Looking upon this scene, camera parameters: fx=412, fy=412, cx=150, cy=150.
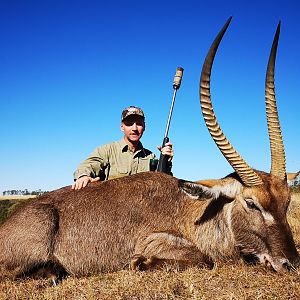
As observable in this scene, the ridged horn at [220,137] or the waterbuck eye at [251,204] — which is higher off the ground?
the ridged horn at [220,137]

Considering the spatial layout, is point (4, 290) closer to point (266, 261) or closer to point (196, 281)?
point (196, 281)

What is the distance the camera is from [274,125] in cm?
600

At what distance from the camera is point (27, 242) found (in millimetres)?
5859

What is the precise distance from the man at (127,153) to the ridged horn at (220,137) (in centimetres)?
290

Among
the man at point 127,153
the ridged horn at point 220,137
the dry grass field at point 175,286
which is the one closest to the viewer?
the dry grass field at point 175,286

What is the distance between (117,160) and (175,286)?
4458 millimetres

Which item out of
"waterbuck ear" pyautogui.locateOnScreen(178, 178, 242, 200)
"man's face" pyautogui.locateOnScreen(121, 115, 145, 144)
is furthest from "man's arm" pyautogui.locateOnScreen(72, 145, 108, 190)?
"waterbuck ear" pyautogui.locateOnScreen(178, 178, 242, 200)

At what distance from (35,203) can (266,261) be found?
3.52 m

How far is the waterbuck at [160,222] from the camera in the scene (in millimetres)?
5488

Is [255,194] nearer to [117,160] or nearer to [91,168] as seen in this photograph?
[91,168]

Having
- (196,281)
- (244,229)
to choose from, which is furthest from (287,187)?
(196,281)

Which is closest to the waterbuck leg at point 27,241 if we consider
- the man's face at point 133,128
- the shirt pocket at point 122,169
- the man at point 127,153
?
the man at point 127,153

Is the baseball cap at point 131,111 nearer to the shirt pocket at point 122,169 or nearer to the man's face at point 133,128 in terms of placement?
the man's face at point 133,128

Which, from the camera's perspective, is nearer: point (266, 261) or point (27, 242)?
point (266, 261)
